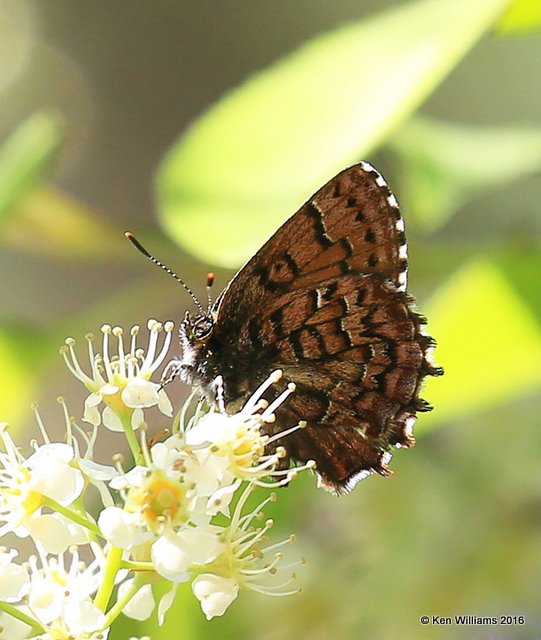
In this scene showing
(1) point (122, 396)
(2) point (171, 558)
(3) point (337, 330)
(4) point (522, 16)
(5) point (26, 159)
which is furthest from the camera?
(5) point (26, 159)

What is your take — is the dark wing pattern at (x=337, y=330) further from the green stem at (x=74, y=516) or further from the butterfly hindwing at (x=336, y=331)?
the green stem at (x=74, y=516)

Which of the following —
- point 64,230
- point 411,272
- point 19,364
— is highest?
point 64,230

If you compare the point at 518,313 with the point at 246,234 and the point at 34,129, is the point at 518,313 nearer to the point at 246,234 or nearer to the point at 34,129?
the point at 246,234

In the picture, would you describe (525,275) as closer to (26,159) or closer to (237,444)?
(237,444)

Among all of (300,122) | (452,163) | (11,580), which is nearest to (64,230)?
(300,122)

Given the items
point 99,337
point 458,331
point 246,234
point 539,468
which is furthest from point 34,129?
point 539,468

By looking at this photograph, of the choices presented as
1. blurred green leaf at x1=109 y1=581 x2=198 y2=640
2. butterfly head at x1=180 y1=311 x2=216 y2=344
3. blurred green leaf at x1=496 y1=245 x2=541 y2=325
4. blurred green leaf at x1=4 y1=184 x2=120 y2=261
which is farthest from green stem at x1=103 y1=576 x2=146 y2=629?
blurred green leaf at x1=4 y1=184 x2=120 y2=261

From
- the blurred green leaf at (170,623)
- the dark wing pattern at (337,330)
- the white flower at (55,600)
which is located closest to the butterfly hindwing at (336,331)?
the dark wing pattern at (337,330)
